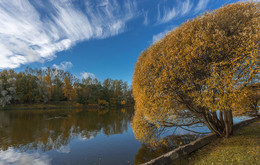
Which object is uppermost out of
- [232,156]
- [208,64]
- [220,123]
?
[208,64]

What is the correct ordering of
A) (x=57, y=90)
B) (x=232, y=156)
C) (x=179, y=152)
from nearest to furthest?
(x=232, y=156), (x=179, y=152), (x=57, y=90)

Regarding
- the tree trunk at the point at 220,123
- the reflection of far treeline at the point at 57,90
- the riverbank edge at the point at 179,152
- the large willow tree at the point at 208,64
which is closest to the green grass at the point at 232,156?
the riverbank edge at the point at 179,152

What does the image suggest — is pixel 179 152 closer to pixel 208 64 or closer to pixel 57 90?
pixel 208 64

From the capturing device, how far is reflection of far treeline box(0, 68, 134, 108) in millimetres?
58222

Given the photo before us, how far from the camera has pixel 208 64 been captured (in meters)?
6.69

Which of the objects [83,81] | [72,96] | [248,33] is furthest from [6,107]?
[248,33]

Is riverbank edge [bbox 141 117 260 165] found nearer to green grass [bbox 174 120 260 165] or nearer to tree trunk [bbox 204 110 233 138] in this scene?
green grass [bbox 174 120 260 165]

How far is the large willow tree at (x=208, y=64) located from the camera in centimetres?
580

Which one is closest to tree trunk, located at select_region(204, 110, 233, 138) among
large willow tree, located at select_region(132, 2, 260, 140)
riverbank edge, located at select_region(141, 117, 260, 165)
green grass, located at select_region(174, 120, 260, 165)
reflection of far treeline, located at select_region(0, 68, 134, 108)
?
large willow tree, located at select_region(132, 2, 260, 140)

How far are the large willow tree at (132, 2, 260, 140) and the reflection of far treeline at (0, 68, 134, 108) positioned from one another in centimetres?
6440

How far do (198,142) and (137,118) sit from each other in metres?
4.36

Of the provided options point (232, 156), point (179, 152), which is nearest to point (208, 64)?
point (232, 156)

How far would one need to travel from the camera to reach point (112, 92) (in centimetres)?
8012

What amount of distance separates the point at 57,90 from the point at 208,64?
73.5 meters
